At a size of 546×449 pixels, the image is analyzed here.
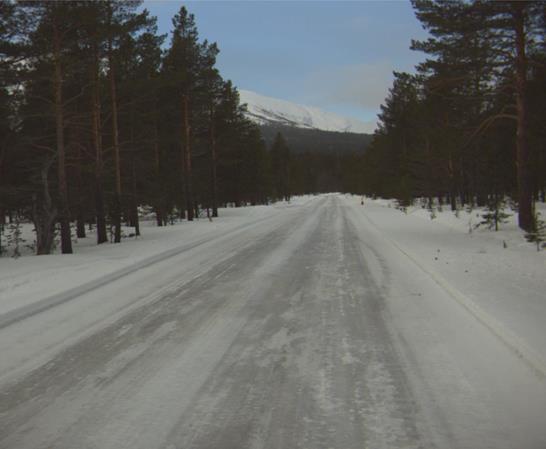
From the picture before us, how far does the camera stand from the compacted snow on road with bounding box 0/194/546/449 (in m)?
3.24

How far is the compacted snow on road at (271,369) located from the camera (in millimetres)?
3238

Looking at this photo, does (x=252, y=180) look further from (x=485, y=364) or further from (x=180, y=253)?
(x=485, y=364)

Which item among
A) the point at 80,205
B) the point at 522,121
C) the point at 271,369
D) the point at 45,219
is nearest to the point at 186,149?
the point at 80,205

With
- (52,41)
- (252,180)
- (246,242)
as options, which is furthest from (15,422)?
(252,180)

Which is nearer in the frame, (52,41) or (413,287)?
(413,287)

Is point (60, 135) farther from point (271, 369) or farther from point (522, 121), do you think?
point (522, 121)

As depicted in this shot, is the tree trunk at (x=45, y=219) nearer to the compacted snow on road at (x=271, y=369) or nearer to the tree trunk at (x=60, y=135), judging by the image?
the tree trunk at (x=60, y=135)

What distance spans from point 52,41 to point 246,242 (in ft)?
29.5

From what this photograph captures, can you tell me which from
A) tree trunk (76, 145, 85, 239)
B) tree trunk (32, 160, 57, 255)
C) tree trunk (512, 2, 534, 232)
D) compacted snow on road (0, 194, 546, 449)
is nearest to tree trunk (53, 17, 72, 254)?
tree trunk (32, 160, 57, 255)

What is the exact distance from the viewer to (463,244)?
13.7 meters

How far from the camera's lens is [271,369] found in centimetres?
439

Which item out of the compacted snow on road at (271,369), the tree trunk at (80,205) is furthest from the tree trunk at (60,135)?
the compacted snow on road at (271,369)

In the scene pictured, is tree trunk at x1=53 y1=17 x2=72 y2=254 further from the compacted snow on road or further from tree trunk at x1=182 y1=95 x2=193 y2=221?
tree trunk at x1=182 y1=95 x2=193 y2=221

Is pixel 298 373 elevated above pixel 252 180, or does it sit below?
below
